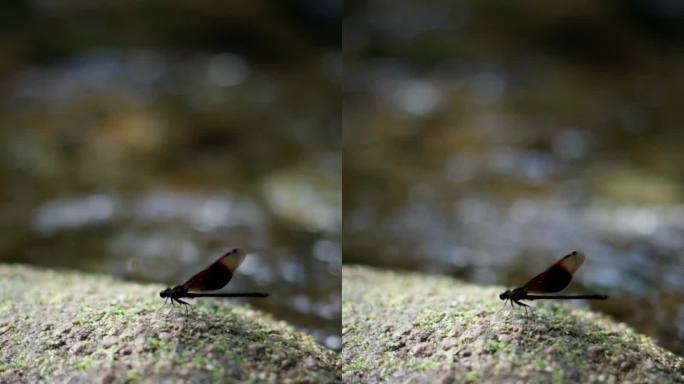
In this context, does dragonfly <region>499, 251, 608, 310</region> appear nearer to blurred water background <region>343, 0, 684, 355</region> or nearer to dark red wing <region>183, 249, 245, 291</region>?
blurred water background <region>343, 0, 684, 355</region>

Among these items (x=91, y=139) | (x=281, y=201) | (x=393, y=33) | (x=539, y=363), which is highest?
(x=393, y=33)

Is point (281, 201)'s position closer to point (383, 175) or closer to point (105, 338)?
point (383, 175)

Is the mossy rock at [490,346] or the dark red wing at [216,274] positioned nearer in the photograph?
the mossy rock at [490,346]

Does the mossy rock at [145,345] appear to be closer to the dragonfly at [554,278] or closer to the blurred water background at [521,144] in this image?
the dragonfly at [554,278]

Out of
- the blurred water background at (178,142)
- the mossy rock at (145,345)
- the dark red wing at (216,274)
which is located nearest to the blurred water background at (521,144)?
the blurred water background at (178,142)

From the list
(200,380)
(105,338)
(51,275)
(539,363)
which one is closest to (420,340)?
(539,363)

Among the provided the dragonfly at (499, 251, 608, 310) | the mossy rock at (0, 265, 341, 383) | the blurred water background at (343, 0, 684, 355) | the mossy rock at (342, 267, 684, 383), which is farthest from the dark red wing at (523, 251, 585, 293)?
the blurred water background at (343, 0, 684, 355)
